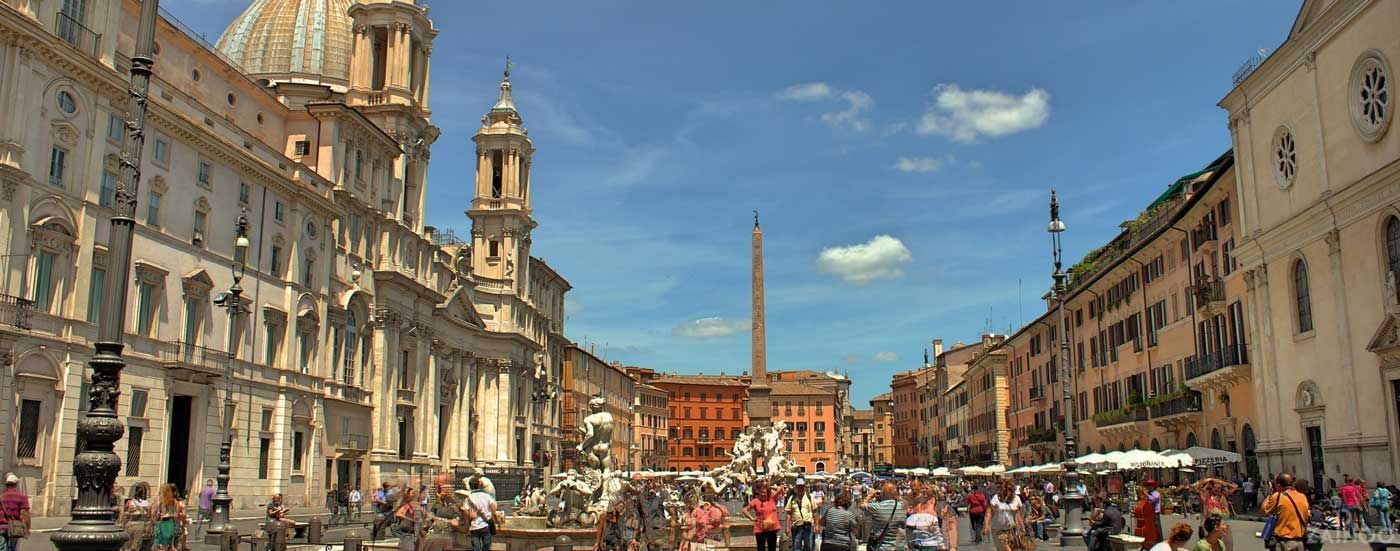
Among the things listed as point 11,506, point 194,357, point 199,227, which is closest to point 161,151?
point 199,227

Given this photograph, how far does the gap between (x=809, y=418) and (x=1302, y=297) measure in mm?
100263

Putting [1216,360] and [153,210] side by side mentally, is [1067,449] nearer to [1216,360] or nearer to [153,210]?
[1216,360]

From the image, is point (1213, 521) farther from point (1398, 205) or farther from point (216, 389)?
point (216, 389)

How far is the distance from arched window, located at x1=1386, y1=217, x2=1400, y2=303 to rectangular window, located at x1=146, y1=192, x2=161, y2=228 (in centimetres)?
3232

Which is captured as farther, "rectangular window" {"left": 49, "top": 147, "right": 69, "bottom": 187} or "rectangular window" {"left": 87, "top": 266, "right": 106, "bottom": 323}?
"rectangular window" {"left": 87, "top": 266, "right": 106, "bottom": 323}

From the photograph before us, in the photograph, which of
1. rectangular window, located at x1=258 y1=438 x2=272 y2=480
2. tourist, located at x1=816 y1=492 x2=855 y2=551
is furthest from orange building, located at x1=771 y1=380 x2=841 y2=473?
tourist, located at x1=816 y1=492 x2=855 y2=551

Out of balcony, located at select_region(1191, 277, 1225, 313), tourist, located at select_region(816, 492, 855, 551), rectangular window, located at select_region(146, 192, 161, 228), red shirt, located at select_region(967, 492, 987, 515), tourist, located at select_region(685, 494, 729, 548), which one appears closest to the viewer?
tourist, located at select_region(816, 492, 855, 551)

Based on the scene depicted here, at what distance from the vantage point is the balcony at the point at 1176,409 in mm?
36250

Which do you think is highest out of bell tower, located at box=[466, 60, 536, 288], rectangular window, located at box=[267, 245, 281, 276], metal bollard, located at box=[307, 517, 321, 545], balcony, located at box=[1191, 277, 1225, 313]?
bell tower, located at box=[466, 60, 536, 288]

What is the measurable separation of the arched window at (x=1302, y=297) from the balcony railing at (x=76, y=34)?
32560mm

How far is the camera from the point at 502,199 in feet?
233

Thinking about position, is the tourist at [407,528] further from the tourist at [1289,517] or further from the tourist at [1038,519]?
the tourist at [1038,519]

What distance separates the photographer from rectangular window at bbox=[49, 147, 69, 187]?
26797mm

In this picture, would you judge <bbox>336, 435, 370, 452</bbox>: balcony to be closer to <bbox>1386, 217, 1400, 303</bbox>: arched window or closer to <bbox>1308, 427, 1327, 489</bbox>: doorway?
<bbox>1308, 427, 1327, 489</bbox>: doorway
